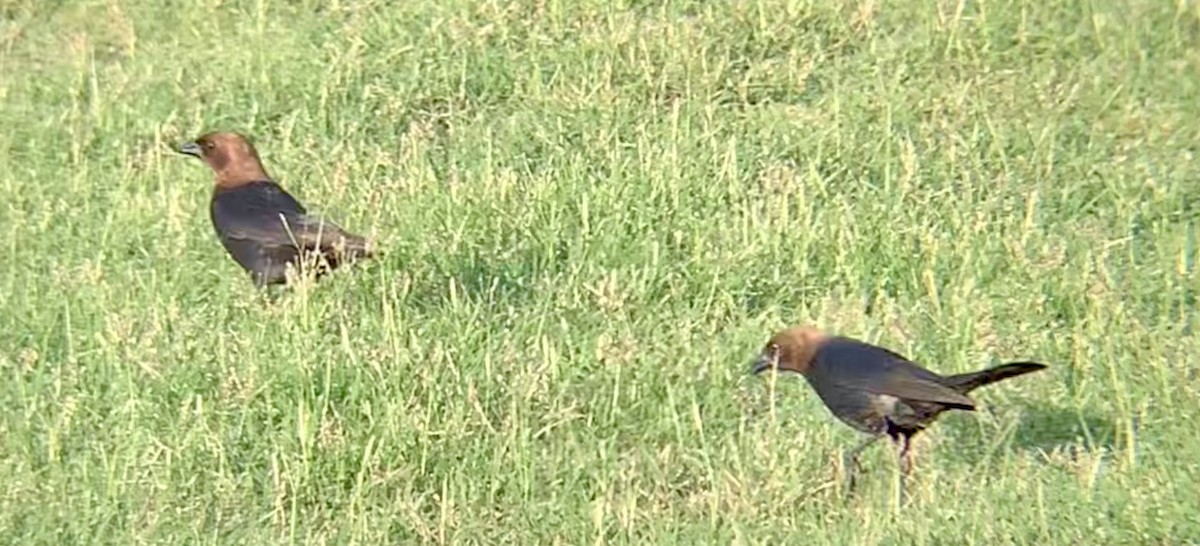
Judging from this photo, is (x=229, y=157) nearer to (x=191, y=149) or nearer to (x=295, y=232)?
(x=191, y=149)

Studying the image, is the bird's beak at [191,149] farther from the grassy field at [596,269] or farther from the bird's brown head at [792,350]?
the bird's brown head at [792,350]

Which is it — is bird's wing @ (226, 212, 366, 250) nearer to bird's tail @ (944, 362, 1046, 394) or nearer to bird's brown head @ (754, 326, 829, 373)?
bird's brown head @ (754, 326, 829, 373)

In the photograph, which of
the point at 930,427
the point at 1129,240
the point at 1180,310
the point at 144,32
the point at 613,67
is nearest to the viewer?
the point at 930,427

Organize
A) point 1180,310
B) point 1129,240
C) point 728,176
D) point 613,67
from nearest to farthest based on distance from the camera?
point 1180,310 < point 1129,240 < point 728,176 < point 613,67

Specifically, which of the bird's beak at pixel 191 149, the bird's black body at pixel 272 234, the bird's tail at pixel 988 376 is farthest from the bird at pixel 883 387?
the bird's beak at pixel 191 149

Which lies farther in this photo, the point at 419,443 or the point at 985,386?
the point at 985,386

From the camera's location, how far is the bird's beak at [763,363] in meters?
5.84

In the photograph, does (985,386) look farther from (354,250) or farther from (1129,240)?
(354,250)

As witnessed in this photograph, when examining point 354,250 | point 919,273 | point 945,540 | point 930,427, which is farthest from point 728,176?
point 945,540

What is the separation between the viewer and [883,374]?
544cm

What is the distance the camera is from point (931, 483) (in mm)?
5156

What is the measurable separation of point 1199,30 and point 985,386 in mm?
3621

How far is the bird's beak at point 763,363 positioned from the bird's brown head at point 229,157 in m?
2.24

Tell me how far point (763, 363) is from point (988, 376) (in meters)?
0.75
